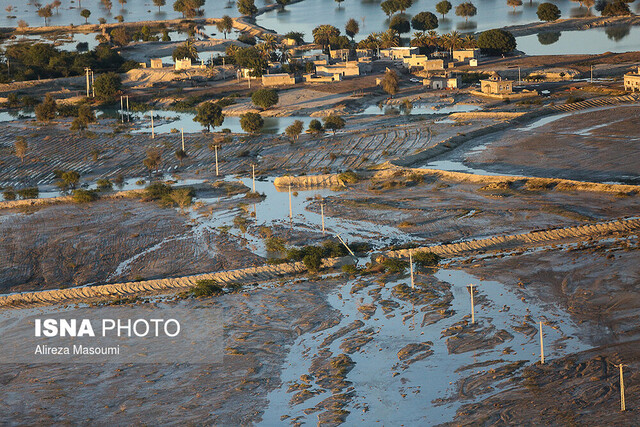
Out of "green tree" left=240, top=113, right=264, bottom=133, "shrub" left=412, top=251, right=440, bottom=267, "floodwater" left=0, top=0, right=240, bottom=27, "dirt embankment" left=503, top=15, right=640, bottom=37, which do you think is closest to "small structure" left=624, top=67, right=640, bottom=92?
"green tree" left=240, top=113, right=264, bottom=133

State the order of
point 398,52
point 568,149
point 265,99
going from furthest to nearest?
point 398,52 → point 265,99 → point 568,149

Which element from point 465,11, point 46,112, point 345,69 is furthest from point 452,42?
point 46,112

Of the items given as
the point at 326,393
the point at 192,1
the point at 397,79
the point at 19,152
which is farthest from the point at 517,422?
the point at 192,1

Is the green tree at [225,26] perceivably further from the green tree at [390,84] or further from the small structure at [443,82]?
the green tree at [390,84]

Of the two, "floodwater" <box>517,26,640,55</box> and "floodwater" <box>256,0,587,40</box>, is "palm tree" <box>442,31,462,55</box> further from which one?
"floodwater" <box>256,0,587,40</box>

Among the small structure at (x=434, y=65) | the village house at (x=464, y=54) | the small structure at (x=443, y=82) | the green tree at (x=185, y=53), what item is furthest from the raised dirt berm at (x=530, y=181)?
the green tree at (x=185, y=53)

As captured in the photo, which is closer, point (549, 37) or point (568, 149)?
point (568, 149)

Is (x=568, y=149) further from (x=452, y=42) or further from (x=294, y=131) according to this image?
(x=452, y=42)
